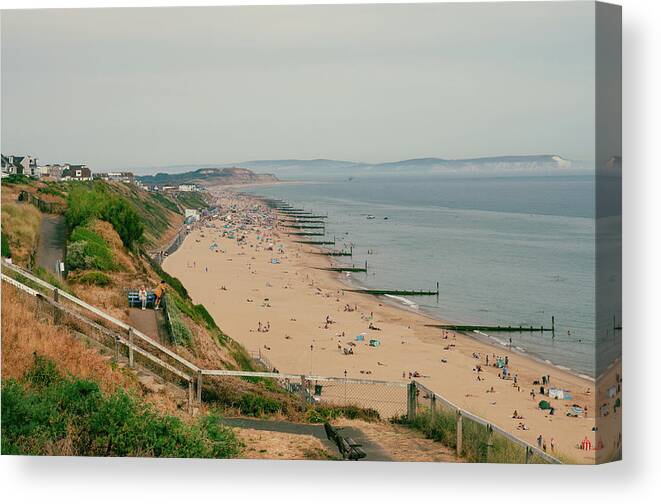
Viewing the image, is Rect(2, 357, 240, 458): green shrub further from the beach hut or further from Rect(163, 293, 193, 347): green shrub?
the beach hut

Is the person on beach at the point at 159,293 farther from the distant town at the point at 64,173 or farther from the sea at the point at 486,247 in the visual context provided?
the sea at the point at 486,247

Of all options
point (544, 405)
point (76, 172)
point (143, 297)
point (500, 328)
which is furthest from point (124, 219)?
point (544, 405)

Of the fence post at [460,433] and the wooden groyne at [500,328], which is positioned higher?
the wooden groyne at [500,328]

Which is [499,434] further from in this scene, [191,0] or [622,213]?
[191,0]

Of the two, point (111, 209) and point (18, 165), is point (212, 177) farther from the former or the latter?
point (18, 165)

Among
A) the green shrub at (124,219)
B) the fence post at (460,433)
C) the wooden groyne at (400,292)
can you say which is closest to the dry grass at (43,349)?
the green shrub at (124,219)

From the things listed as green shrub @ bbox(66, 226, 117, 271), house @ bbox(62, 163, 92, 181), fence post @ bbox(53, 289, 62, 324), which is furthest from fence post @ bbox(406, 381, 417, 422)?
house @ bbox(62, 163, 92, 181)

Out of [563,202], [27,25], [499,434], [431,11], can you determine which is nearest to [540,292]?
[563,202]
